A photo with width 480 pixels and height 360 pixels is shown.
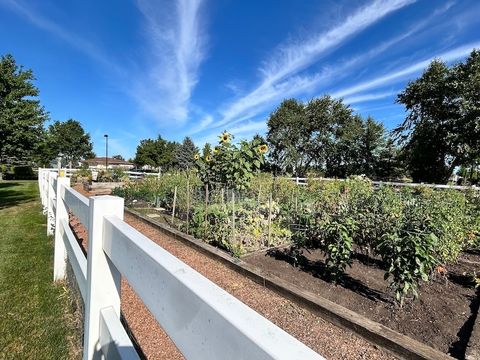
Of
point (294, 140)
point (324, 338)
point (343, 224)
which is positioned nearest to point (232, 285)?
point (324, 338)

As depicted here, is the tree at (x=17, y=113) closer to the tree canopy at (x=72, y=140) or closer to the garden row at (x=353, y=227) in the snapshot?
the garden row at (x=353, y=227)

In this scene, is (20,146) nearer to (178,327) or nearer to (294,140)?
(178,327)

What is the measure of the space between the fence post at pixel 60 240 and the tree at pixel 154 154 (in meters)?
52.9

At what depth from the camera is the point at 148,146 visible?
188 feet

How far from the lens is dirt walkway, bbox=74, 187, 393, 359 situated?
8.80 feet

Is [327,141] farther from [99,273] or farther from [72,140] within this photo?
[72,140]

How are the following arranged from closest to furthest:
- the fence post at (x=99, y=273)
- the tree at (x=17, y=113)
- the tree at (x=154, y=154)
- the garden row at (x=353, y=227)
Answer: the fence post at (x=99, y=273) → the garden row at (x=353, y=227) → the tree at (x=17, y=113) → the tree at (x=154, y=154)

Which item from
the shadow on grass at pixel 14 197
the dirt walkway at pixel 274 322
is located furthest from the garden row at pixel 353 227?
the shadow on grass at pixel 14 197

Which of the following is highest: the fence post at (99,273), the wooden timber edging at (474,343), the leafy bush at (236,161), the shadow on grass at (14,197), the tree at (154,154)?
the tree at (154,154)

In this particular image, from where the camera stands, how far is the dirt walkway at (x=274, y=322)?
2684 mm

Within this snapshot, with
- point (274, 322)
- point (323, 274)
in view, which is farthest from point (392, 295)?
point (274, 322)

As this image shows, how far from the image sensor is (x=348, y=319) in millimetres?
3062

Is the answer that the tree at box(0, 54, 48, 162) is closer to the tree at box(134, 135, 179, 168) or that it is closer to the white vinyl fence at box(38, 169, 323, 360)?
the white vinyl fence at box(38, 169, 323, 360)

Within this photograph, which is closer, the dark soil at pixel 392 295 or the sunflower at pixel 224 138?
the dark soil at pixel 392 295
